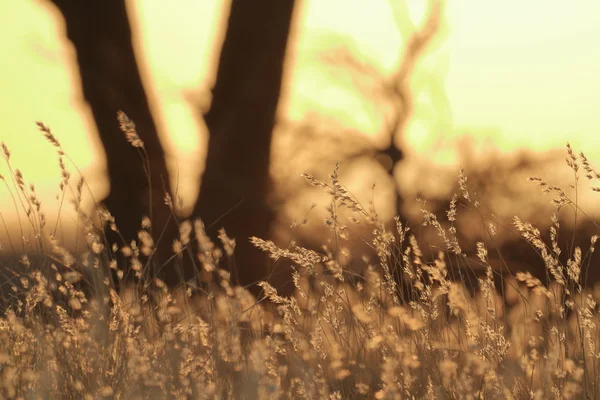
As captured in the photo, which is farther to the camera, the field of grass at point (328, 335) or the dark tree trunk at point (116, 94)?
the dark tree trunk at point (116, 94)

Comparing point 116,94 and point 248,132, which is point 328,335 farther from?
point 116,94

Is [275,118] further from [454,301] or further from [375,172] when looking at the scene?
[454,301]

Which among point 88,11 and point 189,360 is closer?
point 189,360

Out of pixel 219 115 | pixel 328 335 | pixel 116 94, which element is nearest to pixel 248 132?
pixel 219 115

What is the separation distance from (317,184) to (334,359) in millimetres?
565

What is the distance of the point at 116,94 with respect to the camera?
566cm

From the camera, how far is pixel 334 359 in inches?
119

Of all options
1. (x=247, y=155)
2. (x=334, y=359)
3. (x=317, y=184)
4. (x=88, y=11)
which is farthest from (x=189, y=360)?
(x=88, y=11)

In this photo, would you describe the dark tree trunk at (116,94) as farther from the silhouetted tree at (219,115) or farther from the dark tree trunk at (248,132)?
the dark tree trunk at (248,132)

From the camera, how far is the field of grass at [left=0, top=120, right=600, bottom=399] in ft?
9.21

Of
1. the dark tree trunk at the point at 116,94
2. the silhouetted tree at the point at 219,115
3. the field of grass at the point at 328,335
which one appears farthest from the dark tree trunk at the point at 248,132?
the field of grass at the point at 328,335

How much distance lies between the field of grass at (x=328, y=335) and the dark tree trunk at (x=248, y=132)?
1917 millimetres

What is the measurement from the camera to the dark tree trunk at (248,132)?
17.9 feet

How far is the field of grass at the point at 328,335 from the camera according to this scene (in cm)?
281
